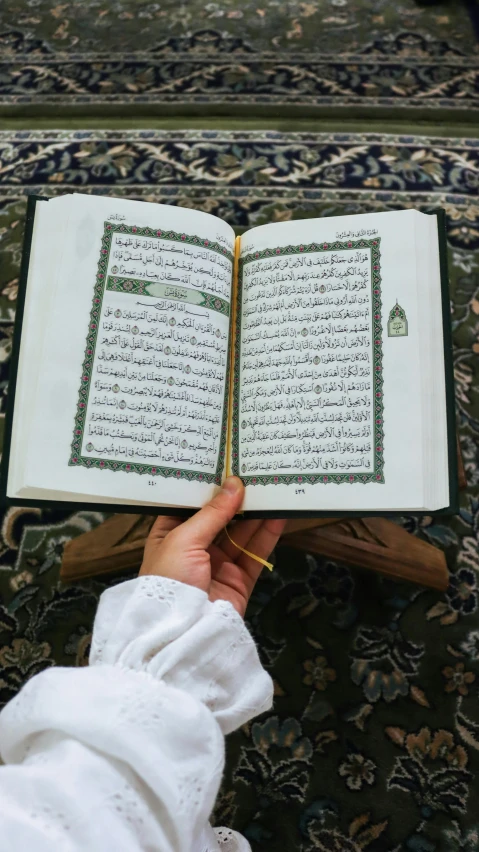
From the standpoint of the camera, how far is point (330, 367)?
0.75m

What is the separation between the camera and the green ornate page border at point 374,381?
711 mm

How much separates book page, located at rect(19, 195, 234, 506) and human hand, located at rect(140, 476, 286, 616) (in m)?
0.03

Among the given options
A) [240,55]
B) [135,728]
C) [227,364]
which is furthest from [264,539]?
[240,55]

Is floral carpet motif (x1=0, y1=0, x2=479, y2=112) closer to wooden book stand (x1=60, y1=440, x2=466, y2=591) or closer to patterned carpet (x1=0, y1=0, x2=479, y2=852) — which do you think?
patterned carpet (x1=0, y1=0, x2=479, y2=852)

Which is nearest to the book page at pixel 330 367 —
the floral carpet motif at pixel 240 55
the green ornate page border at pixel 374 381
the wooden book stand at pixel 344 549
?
the green ornate page border at pixel 374 381

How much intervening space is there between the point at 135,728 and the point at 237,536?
336mm

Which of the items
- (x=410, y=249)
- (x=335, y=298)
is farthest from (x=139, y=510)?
(x=410, y=249)

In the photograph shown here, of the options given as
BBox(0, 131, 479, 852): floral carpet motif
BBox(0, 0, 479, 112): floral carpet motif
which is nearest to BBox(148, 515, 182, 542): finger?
BBox(0, 131, 479, 852): floral carpet motif

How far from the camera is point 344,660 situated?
113cm

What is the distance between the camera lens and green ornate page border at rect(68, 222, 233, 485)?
71cm

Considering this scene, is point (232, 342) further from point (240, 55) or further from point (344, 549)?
point (240, 55)

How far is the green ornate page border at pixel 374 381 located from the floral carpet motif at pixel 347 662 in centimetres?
51

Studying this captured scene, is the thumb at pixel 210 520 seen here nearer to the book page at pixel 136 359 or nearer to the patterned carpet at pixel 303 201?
the book page at pixel 136 359

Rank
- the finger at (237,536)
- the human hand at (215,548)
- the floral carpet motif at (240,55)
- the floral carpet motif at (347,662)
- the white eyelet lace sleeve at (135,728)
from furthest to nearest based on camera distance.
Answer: the floral carpet motif at (240,55), the floral carpet motif at (347,662), the finger at (237,536), the human hand at (215,548), the white eyelet lace sleeve at (135,728)
